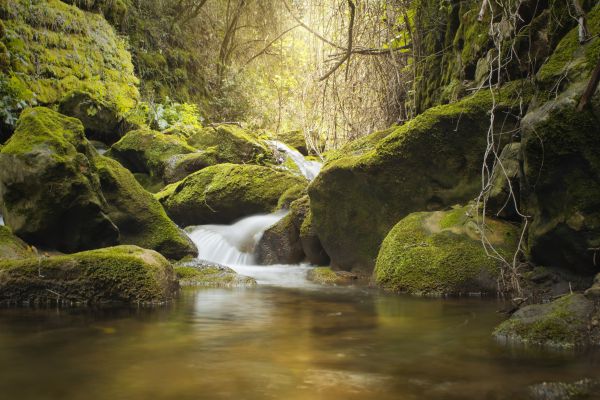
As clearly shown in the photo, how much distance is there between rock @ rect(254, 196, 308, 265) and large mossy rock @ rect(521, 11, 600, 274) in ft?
15.0

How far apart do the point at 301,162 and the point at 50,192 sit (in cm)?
810

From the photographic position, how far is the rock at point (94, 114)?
11.6 meters

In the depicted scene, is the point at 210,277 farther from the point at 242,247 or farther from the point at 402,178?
the point at 402,178

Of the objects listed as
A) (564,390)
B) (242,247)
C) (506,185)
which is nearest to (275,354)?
(564,390)

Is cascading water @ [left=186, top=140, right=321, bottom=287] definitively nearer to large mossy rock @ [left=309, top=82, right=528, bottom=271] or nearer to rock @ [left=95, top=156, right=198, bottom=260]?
large mossy rock @ [left=309, top=82, right=528, bottom=271]

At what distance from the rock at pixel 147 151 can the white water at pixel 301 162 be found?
2.48 meters

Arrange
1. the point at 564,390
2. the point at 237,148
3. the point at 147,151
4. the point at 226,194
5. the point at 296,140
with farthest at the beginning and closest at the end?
1. the point at 296,140
2. the point at 237,148
3. the point at 147,151
4. the point at 226,194
5. the point at 564,390

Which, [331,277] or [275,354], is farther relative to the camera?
[331,277]

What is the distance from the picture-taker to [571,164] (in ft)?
13.2

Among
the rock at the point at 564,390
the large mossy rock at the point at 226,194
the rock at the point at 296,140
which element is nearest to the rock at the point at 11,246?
the large mossy rock at the point at 226,194

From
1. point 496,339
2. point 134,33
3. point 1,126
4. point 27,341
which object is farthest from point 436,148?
point 134,33

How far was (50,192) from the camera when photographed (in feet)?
20.5

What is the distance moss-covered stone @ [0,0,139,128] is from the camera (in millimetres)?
11312

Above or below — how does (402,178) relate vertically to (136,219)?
above
